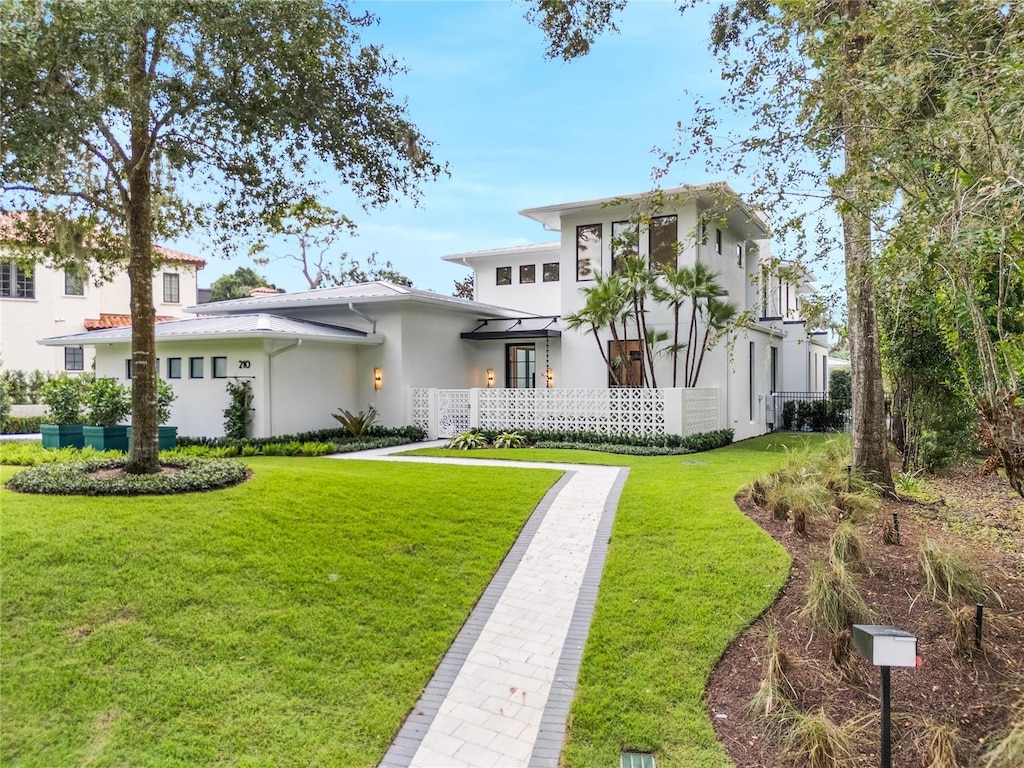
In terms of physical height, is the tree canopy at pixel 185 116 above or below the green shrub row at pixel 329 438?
above

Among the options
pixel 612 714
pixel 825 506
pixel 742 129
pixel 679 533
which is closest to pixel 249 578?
pixel 612 714

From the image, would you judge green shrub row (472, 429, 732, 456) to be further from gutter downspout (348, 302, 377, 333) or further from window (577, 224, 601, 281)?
window (577, 224, 601, 281)

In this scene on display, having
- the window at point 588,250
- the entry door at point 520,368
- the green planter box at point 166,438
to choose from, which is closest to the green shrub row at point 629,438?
the entry door at point 520,368

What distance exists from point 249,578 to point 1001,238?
609 cm

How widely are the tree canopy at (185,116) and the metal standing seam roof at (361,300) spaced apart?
6.68m

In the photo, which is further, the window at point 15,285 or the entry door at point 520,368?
the window at point 15,285

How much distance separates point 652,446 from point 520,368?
21.9 ft

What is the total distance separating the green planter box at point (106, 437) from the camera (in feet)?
42.6

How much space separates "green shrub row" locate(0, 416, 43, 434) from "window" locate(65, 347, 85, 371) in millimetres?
6891

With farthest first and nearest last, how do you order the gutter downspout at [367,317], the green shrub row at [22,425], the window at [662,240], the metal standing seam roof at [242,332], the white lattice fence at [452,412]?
the green shrub row at [22,425] → the gutter downspout at [367,317] → the white lattice fence at [452,412] → the window at [662,240] → the metal standing seam roof at [242,332]

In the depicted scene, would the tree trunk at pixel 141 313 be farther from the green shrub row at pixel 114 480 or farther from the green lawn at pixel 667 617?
the green lawn at pixel 667 617

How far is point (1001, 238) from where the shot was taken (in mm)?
3285

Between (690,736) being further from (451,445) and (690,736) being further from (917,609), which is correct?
(451,445)

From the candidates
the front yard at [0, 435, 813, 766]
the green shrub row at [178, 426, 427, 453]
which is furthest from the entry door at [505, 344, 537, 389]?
the front yard at [0, 435, 813, 766]
